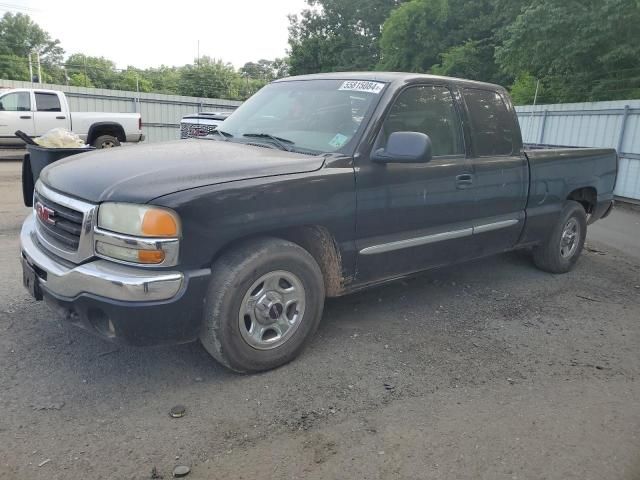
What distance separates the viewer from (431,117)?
14.2 ft

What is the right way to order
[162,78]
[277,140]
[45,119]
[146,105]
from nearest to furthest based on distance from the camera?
1. [277,140]
2. [45,119]
3. [146,105]
4. [162,78]

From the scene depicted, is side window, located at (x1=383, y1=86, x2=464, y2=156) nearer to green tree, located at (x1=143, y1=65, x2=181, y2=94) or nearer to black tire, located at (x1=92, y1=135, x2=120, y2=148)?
black tire, located at (x1=92, y1=135, x2=120, y2=148)

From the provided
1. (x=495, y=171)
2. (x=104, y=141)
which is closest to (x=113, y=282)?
(x=495, y=171)

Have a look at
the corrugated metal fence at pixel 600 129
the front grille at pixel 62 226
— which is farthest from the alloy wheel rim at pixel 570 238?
the corrugated metal fence at pixel 600 129

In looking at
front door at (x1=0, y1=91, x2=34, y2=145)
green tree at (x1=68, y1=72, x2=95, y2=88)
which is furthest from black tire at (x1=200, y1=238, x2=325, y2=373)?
green tree at (x1=68, y1=72, x2=95, y2=88)

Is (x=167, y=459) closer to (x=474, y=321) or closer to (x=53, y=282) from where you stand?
(x=53, y=282)

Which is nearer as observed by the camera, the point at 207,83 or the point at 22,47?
the point at 207,83

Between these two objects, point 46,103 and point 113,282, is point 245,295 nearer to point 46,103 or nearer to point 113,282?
point 113,282

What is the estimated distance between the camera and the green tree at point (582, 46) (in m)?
15.9

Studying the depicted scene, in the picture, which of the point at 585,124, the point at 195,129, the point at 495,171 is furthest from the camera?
the point at 195,129

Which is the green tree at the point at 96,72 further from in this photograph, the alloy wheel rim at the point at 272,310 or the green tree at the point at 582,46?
the alloy wheel rim at the point at 272,310

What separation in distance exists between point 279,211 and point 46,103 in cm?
1419

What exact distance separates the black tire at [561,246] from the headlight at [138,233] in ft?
13.7

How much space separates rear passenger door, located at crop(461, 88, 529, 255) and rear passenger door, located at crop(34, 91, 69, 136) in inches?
514
